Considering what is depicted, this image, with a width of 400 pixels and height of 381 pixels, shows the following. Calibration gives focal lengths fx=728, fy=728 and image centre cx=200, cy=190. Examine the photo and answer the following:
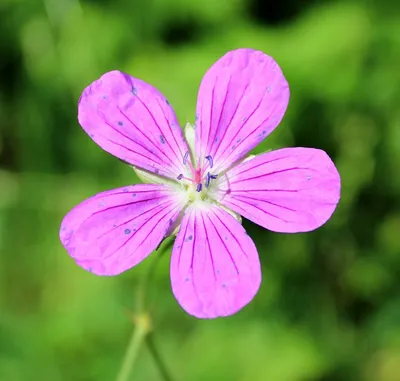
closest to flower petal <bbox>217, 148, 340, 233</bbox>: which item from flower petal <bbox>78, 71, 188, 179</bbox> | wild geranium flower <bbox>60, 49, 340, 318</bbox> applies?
wild geranium flower <bbox>60, 49, 340, 318</bbox>

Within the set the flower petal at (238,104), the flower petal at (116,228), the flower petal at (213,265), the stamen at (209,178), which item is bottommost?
the flower petal at (213,265)

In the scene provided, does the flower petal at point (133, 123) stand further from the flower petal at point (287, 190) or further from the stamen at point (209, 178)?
the flower petal at point (287, 190)

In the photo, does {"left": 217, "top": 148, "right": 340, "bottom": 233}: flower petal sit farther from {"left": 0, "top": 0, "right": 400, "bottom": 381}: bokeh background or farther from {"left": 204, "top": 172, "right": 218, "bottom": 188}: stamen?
{"left": 0, "top": 0, "right": 400, "bottom": 381}: bokeh background

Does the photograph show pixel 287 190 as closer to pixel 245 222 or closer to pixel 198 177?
pixel 198 177

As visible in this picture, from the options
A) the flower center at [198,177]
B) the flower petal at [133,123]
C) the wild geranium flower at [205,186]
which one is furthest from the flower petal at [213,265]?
the flower petal at [133,123]

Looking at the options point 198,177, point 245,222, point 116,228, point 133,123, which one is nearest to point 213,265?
point 116,228

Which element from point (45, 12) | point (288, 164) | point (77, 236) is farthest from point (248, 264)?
point (45, 12)
